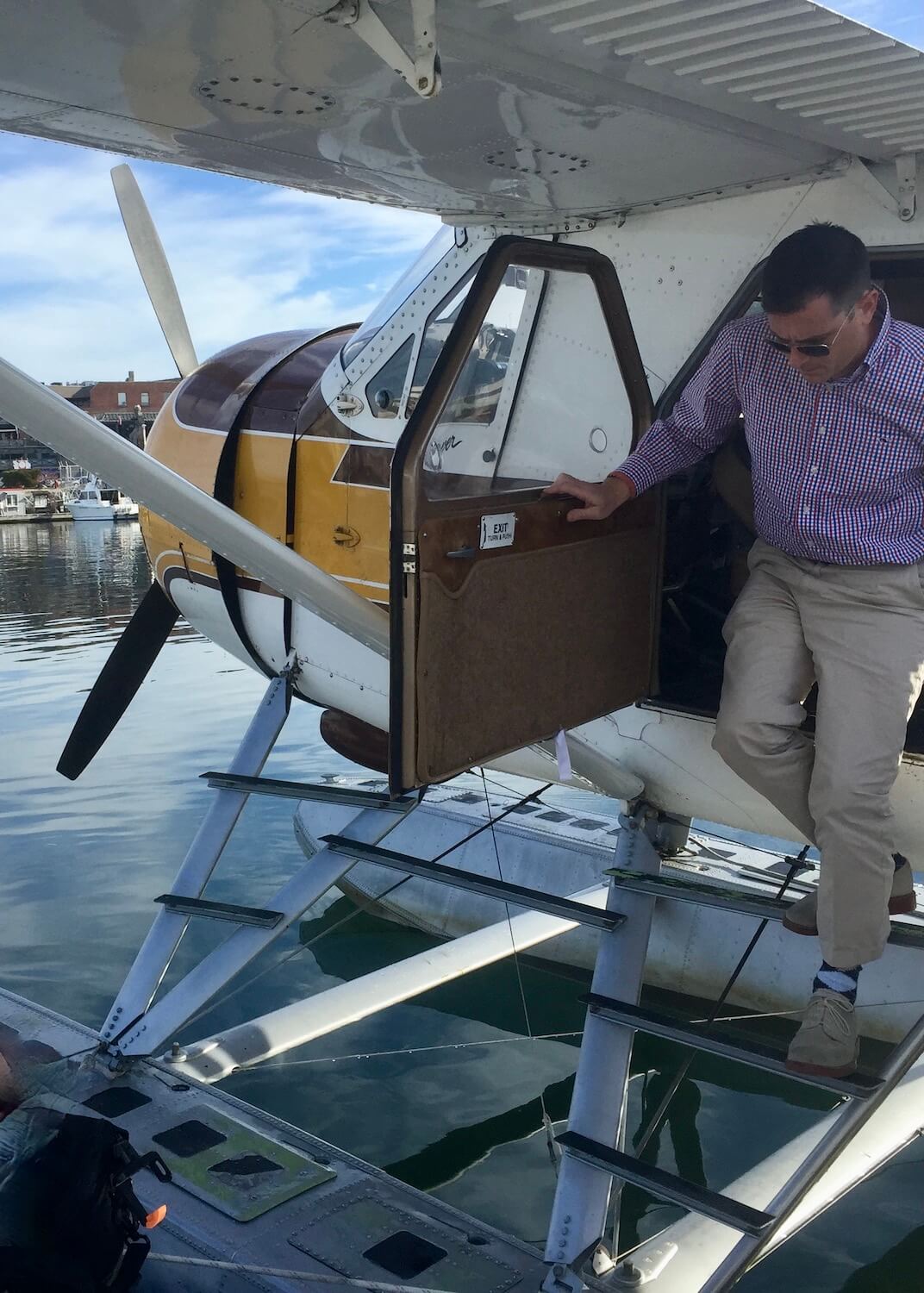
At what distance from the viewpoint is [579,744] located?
344cm

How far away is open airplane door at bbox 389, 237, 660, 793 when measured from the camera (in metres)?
2.58

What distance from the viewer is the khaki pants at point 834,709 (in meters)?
2.53

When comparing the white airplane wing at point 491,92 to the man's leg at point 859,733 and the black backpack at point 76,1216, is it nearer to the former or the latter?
the man's leg at point 859,733

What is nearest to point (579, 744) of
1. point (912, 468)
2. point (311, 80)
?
point (912, 468)

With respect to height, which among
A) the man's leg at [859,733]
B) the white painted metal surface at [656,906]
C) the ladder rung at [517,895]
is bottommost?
the white painted metal surface at [656,906]

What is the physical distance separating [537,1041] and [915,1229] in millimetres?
1934

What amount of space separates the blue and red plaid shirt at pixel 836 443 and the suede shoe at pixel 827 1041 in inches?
37.9

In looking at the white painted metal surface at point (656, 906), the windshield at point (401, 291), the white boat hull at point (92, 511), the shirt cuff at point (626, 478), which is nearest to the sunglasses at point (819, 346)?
the shirt cuff at point (626, 478)

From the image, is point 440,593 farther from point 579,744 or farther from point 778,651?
point 579,744

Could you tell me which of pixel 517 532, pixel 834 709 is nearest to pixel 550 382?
pixel 517 532

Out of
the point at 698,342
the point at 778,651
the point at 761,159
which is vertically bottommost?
the point at 778,651

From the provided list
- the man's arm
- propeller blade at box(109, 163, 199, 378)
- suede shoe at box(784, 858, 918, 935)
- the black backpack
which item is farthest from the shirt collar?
propeller blade at box(109, 163, 199, 378)

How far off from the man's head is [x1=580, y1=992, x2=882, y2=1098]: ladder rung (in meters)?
1.50

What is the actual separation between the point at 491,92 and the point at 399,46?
56 centimetres
